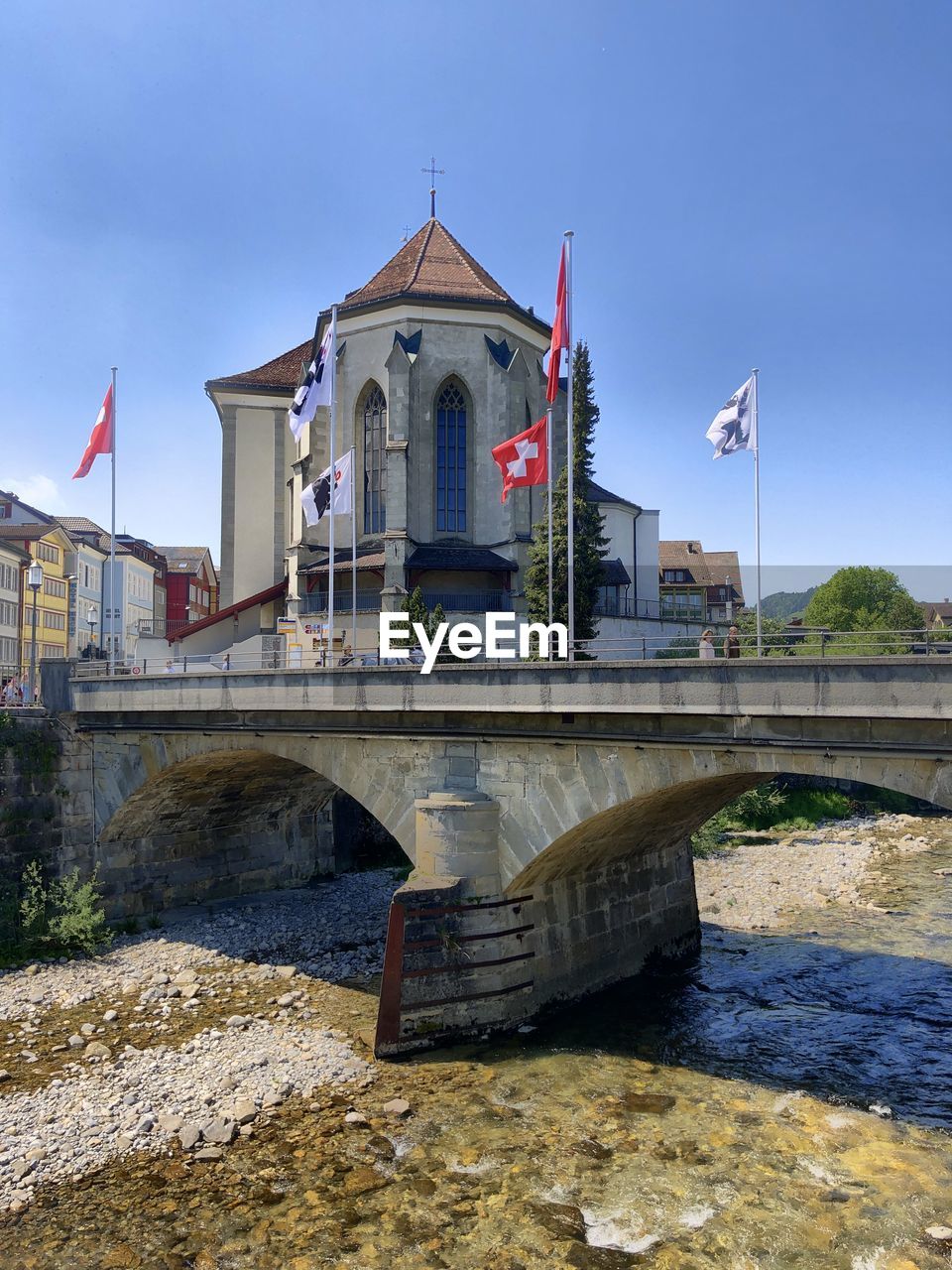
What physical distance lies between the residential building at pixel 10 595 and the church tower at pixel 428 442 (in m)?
24.0

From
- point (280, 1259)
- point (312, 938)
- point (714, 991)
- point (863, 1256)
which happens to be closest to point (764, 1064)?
point (714, 991)

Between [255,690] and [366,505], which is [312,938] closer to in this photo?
[255,690]

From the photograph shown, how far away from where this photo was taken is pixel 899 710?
1228 cm

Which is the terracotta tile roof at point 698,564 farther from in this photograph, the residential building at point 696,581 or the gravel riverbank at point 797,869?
the gravel riverbank at point 797,869

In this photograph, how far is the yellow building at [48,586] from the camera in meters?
64.5

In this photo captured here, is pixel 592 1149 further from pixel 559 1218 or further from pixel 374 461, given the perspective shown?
pixel 374 461

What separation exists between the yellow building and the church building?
88.5 feet

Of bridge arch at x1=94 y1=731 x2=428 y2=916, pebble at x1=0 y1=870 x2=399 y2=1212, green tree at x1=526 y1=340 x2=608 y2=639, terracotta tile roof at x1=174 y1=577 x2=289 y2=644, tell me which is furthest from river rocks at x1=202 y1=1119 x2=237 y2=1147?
terracotta tile roof at x1=174 y1=577 x2=289 y2=644

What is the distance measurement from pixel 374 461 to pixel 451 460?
3756 millimetres

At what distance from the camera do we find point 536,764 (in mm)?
16750

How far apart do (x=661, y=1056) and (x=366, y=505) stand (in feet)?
110

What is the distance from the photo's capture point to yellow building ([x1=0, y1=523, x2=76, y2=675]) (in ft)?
212

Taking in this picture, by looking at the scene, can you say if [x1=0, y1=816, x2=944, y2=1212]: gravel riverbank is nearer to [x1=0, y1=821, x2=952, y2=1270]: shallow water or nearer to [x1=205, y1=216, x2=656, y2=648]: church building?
[x1=0, y1=821, x2=952, y2=1270]: shallow water

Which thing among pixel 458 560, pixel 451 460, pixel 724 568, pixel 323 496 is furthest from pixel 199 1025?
pixel 724 568
